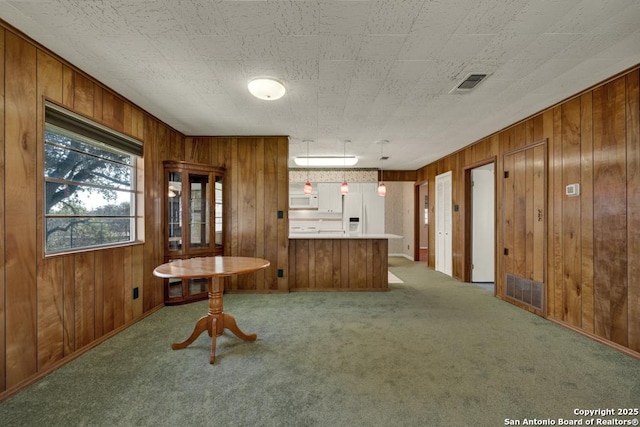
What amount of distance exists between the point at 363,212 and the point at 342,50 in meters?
5.10

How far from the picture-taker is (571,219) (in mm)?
2930

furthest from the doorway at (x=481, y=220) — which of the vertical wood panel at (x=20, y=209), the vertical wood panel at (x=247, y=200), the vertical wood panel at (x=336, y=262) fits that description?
the vertical wood panel at (x=20, y=209)

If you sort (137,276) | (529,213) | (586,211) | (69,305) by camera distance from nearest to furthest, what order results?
(69,305) < (586,211) < (137,276) < (529,213)

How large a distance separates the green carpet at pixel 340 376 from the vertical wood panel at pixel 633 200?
36 centimetres

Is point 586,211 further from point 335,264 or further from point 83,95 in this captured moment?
point 83,95

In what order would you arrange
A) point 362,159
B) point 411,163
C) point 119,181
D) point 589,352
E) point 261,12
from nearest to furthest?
point 261,12, point 589,352, point 119,181, point 362,159, point 411,163

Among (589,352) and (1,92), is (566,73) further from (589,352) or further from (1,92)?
(1,92)

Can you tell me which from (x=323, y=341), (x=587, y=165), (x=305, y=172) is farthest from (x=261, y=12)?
(x=305, y=172)

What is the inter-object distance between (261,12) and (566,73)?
2719 millimetres

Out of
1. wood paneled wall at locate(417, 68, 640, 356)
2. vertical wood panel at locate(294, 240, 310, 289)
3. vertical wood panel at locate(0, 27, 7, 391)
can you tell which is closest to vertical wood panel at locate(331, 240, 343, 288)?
vertical wood panel at locate(294, 240, 310, 289)

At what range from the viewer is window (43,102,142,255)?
7.38ft

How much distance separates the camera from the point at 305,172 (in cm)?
721

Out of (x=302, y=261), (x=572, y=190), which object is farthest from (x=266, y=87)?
(x=572, y=190)

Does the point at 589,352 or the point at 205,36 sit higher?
Answer: the point at 205,36
